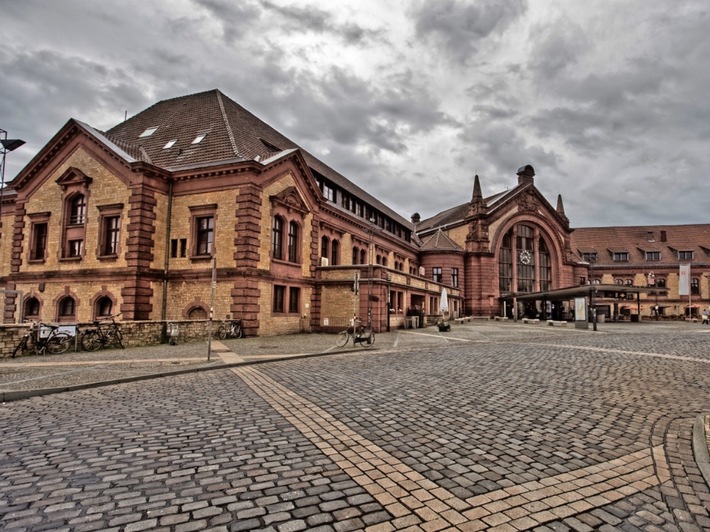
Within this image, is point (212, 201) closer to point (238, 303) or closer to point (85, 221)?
point (238, 303)

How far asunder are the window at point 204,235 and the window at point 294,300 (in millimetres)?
5566

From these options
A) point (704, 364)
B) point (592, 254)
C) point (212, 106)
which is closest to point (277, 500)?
point (704, 364)

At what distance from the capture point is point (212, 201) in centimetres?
2419

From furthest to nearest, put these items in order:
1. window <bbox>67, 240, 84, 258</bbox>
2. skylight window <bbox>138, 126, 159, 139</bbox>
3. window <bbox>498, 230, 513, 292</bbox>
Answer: window <bbox>498, 230, 513, 292</bbox> → skylight window <bbox>138, 126, 159, 139</bbox> → window <bbox>67, 240, 84, 258</bbox>

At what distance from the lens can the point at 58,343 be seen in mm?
16031

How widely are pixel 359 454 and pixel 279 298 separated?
21.4 meters

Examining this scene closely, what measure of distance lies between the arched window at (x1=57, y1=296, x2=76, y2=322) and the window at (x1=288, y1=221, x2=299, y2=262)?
42.1 feet

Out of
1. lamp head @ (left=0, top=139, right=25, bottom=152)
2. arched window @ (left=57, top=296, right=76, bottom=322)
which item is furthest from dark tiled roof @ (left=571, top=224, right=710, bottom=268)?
lamp head @ (left=0, top=139, right=25, bottom=152)

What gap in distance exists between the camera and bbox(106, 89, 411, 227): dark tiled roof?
82.8 feet

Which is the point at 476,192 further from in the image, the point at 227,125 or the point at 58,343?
the point at 58,343

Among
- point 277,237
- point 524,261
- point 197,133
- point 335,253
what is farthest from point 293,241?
point 524,261

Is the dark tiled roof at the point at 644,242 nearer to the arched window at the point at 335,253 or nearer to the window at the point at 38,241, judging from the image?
the arched window at the point at 335,253

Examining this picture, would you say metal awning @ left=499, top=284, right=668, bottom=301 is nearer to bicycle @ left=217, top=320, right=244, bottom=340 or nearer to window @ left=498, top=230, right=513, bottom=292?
window @ left=498, top=230, right=513, bottom=292

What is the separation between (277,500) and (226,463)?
112 cm
